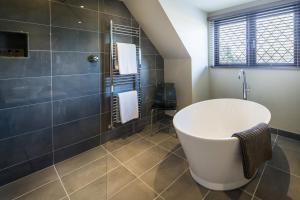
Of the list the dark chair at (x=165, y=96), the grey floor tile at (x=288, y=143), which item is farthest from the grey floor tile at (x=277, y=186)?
the dark chair at (x=165, y=96)

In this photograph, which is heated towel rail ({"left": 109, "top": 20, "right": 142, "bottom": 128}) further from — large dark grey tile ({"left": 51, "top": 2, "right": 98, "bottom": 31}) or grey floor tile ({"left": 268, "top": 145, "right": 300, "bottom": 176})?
grey floor tile ({"left": 268, "top": 145, "right": 300, "bottom": 176})

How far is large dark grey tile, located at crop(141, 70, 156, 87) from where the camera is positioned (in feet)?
10.3

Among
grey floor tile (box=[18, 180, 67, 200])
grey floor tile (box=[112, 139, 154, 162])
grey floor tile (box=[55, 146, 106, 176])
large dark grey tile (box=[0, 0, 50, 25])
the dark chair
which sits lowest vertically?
grey floor tile (box=[18, 180, 67, 200])

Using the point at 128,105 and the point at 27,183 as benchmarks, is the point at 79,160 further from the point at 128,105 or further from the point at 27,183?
the point at 128,105

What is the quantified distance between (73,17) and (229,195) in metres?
2.57

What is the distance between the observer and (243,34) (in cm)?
292

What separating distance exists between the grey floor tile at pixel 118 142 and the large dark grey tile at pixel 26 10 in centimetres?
174

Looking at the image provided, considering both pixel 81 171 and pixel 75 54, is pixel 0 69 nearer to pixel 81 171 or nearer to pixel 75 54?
pixel 75 54

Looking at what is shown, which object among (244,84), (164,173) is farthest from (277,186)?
(244,84)

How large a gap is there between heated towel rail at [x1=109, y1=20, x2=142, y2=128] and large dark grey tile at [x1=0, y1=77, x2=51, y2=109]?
883 millimetres

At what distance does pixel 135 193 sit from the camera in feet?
5.35

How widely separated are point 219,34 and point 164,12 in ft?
4.36

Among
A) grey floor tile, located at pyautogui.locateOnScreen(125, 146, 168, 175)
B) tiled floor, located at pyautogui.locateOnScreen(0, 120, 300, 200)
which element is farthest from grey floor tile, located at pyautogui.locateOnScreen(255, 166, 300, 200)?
grey floor tile, located at pyautogui.locateOnScreen(125, 146, 168, 175)

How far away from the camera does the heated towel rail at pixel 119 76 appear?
2.58 meters
